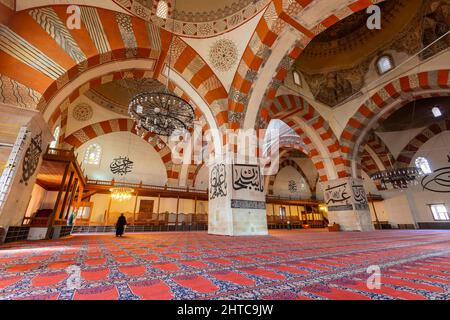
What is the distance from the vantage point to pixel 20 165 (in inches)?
137

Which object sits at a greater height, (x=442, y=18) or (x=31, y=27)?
(x=442, y=18)

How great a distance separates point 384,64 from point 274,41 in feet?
19.4

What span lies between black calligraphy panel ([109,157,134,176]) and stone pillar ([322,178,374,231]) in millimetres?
10694

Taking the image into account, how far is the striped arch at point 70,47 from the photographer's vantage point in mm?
3750

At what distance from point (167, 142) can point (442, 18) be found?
40.6 ft

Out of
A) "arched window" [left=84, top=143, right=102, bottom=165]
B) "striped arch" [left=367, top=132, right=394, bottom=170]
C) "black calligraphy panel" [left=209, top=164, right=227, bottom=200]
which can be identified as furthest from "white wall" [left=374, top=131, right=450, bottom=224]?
"arched window" [left=84, top=143, right=102, bottom=165]

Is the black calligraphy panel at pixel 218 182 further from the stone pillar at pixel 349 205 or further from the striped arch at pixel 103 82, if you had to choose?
the stone pillar at pixel 349 205

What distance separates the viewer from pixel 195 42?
6.05 m

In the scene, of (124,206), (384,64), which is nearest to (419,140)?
(384,64)

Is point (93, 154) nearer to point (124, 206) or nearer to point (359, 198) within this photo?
point (124, 206)

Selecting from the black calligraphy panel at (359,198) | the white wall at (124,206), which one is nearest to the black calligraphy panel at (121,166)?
the white wall at (124,206)
